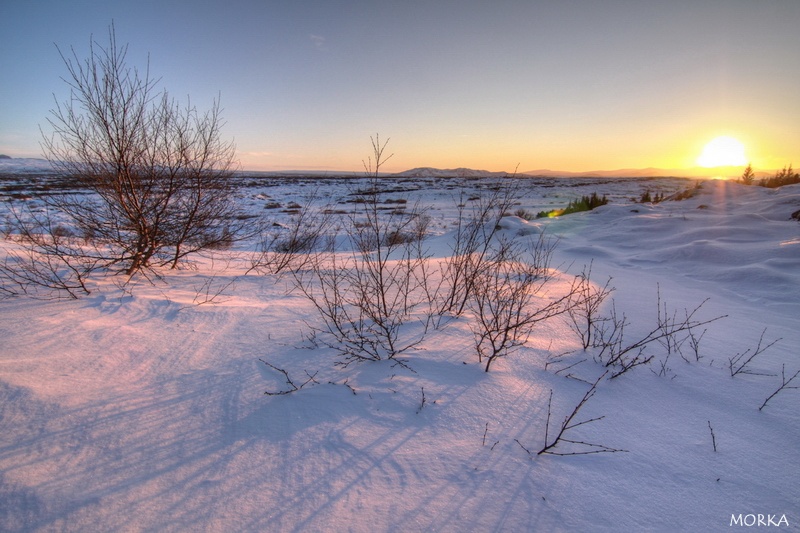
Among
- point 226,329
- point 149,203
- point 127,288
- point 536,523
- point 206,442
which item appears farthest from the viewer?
point 149,203

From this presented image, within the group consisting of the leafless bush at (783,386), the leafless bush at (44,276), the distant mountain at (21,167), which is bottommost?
the leafless bush at (783,386)

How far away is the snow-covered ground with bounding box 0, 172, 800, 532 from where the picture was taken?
1.41m

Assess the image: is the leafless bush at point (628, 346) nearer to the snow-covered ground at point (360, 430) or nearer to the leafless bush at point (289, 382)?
the snow-covered ground at point (360, 430)

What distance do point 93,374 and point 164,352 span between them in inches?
16.4

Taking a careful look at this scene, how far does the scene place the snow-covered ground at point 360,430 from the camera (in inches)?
55.6

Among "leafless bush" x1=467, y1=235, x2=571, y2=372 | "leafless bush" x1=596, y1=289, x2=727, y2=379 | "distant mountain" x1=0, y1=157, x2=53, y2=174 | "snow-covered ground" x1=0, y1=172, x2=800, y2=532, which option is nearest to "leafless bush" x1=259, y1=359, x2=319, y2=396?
"snow-covered ground" x1=0, y1=172, x2=800, y2=532

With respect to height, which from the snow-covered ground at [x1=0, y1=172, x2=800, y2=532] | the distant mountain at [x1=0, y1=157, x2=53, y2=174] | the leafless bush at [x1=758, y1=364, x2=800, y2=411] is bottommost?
the snow-covered ground at [x1=0, y1=172, x2=800, y2=532]

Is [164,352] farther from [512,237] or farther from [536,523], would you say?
[512,237]

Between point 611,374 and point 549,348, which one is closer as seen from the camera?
point 611,374

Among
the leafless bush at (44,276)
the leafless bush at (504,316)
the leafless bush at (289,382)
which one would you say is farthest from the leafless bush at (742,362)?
the leafless bush at (44,276)

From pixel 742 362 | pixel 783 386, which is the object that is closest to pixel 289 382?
pixel 783 386

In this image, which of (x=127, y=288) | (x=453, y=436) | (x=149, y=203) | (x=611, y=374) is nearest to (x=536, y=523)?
(x=453, y=436)

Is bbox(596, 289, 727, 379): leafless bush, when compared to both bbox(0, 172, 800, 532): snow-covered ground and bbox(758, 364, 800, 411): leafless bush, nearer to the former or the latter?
bbox(0, 172, 800, 532): snow-covered ground

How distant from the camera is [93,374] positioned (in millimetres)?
2283
